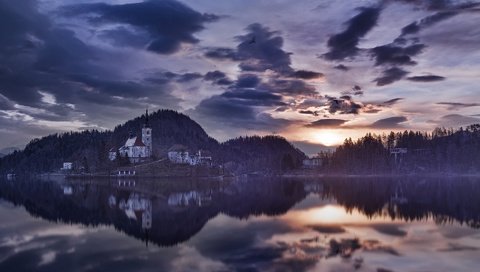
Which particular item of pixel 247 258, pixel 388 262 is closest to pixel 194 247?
pixel 247 258

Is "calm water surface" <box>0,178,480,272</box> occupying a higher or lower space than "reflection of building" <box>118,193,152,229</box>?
lower

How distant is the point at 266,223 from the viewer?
45.6 meters

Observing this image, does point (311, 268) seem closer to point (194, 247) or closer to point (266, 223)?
point (194, 247)

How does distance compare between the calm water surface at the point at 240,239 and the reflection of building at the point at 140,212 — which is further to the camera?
the reflection of building at the point at 140,212

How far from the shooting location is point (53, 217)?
5225 cm

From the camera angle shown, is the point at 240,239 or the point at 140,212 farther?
the point at 140,212

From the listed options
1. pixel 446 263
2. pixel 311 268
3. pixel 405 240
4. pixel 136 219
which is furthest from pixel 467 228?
pixel 136 219

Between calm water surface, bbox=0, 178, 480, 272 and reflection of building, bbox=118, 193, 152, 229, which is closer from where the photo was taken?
calm water surface, bbox=0, 178, 480, 272

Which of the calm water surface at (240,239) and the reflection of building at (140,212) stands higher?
the reflection of building at (140,212)

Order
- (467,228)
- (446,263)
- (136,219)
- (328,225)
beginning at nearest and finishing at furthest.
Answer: (446,263), (467,228), (328,225), (136,219)

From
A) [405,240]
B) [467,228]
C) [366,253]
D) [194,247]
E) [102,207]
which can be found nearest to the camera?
[366,253]

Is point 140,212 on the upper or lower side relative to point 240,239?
upper

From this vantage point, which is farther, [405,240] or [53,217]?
A: [53,217]

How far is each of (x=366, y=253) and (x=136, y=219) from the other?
27.5 meters
